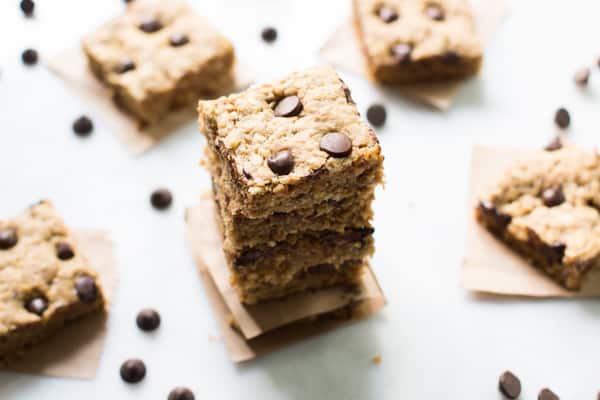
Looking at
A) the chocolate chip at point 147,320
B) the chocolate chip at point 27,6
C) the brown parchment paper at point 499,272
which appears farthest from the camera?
the chocolate chip at point 27,6

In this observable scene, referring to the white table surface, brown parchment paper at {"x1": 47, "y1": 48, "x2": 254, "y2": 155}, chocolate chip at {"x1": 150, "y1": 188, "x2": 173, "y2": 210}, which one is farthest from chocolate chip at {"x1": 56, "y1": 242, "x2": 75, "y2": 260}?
brown parchment paper at {"x1": 47, "y1": 48, "x2": 254, "y2": 155}

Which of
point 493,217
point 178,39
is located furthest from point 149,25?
point 493,217

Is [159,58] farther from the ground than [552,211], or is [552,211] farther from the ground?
[159,58]

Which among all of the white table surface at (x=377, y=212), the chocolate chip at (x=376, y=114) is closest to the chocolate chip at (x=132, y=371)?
the white table surface at (x=377, y=212)

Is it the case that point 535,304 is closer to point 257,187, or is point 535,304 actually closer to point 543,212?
point 543,212

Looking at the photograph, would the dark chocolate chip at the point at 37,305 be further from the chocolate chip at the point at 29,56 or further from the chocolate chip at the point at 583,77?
the chocolate chip at the point at 583,77

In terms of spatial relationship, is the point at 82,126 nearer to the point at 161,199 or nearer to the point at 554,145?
the point at 161,199
